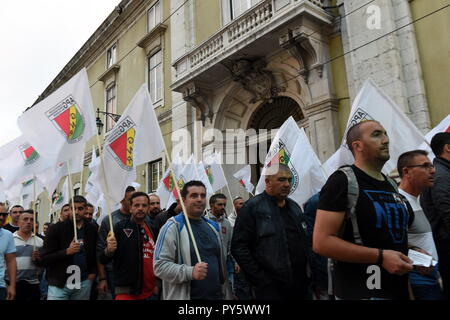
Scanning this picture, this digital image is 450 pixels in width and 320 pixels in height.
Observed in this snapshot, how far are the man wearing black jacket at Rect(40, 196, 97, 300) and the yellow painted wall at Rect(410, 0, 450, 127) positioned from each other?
6.28m

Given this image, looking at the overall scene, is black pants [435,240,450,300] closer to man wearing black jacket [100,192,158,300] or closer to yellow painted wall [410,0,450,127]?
man wearing black jacket [100,192,158,300]

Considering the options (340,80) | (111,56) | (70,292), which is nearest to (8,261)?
(70,292)

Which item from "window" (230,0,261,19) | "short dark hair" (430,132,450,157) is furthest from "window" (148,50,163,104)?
"short dark hair" (430,132,450,157)

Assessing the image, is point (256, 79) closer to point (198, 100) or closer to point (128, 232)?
point (198, 100)

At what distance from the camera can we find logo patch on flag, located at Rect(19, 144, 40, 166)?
5.13m

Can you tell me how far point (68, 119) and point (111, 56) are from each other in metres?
16.6

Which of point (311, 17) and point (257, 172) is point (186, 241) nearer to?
point (311, 17)

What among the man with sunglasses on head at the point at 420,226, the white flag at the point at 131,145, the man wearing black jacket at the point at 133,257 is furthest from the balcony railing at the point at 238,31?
the man wearing black jacket at the point at 133,257

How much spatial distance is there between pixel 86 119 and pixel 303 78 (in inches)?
237

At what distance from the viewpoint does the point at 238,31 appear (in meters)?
10.1

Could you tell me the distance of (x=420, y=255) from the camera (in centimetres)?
219

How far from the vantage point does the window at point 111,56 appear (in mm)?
19359

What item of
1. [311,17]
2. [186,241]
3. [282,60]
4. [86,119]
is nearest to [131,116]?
[86,119]

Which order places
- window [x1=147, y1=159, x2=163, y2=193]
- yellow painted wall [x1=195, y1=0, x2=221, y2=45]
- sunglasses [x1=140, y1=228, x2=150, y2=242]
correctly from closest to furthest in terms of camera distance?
sunglasses [x1=140, y1=228, x2=150, y2=242] → yellow painted wall [x1=195, y1=0, x2=221, y2=45] → window [x1=147, y1=159, x2=163, y2=193]
